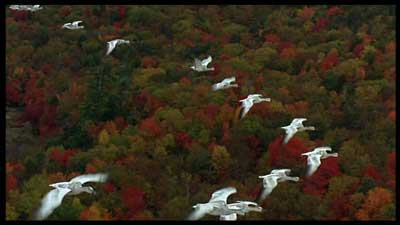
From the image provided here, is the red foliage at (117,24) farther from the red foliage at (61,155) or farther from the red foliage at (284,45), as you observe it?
the red foliage at (61,155)

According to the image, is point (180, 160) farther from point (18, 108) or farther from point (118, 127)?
point (18, 108)

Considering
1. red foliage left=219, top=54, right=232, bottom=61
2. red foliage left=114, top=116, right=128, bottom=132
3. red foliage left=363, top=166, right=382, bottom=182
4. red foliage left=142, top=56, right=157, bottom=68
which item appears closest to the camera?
red foliage left=363, top=166, right=382, bottom=182


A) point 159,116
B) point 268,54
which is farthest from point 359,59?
point 159,116

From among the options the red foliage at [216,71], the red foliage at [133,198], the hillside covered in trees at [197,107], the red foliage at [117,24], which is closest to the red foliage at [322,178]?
the hillside covered in trees at [197,107]

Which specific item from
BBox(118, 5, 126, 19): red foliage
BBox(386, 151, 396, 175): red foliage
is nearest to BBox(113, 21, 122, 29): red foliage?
BBox(118, 5, 126, 19): red foliage

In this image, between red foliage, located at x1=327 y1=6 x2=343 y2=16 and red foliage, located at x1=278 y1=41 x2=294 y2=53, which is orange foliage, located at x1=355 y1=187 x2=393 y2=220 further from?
red foliage, located at x1=327 y1=6 x2=343 y2=16

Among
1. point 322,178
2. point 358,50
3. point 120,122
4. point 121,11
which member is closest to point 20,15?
point 121,11

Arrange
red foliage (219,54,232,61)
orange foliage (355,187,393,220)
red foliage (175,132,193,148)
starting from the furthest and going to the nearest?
red foliage (219,54,232,61), red foliage (175,132,193,148), orange foliage (355,187,393,220)
